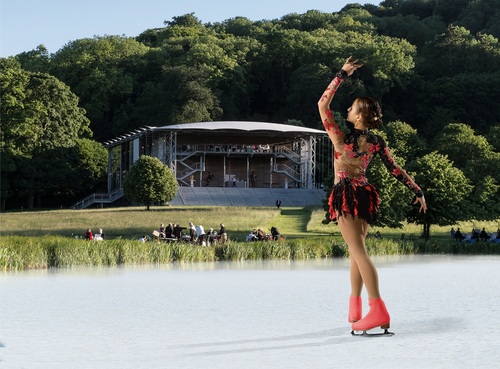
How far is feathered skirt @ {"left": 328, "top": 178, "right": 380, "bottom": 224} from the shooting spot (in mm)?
6965

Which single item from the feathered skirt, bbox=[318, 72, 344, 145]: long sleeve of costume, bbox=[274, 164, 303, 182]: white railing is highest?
bbox=[274, 164, 303, 182]: white railing

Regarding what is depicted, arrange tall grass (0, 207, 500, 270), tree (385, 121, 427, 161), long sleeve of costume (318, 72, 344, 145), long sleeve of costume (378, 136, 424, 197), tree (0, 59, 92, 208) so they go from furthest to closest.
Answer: tree (0, 59, 92, 208), tree (385, 121, 427, 161), tall grass (0, 207, 500, 270), long sleeve of costume (378, 136, 424, 197), long sleeve of costume (318, 72, 344, 145)

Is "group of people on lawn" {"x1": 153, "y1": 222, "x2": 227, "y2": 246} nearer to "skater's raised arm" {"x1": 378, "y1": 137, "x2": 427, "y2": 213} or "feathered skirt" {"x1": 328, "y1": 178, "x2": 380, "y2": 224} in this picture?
"skater's raised arm" {"x1": 378, "y1": 137, "x2": 427, "y2": 213}

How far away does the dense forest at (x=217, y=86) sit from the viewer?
78375 mm

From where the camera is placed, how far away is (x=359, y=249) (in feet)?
23.0

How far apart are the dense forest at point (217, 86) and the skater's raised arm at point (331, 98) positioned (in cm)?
6387

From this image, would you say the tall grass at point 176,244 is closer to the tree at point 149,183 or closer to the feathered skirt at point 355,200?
the tree at point 149,183

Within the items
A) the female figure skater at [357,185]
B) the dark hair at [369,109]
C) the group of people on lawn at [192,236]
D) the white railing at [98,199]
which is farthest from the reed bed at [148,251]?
the white railing at [98,199]

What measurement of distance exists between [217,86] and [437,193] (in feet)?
197

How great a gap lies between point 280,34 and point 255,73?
491cm

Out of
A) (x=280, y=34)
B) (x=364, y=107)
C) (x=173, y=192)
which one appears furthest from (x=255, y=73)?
(x=364, y=107)

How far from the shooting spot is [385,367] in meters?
7.06

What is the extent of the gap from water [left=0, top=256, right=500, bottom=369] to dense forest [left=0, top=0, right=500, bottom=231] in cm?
5673

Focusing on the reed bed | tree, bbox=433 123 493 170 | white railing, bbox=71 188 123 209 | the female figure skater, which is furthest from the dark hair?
white railing, bbox=71 188 123 209
